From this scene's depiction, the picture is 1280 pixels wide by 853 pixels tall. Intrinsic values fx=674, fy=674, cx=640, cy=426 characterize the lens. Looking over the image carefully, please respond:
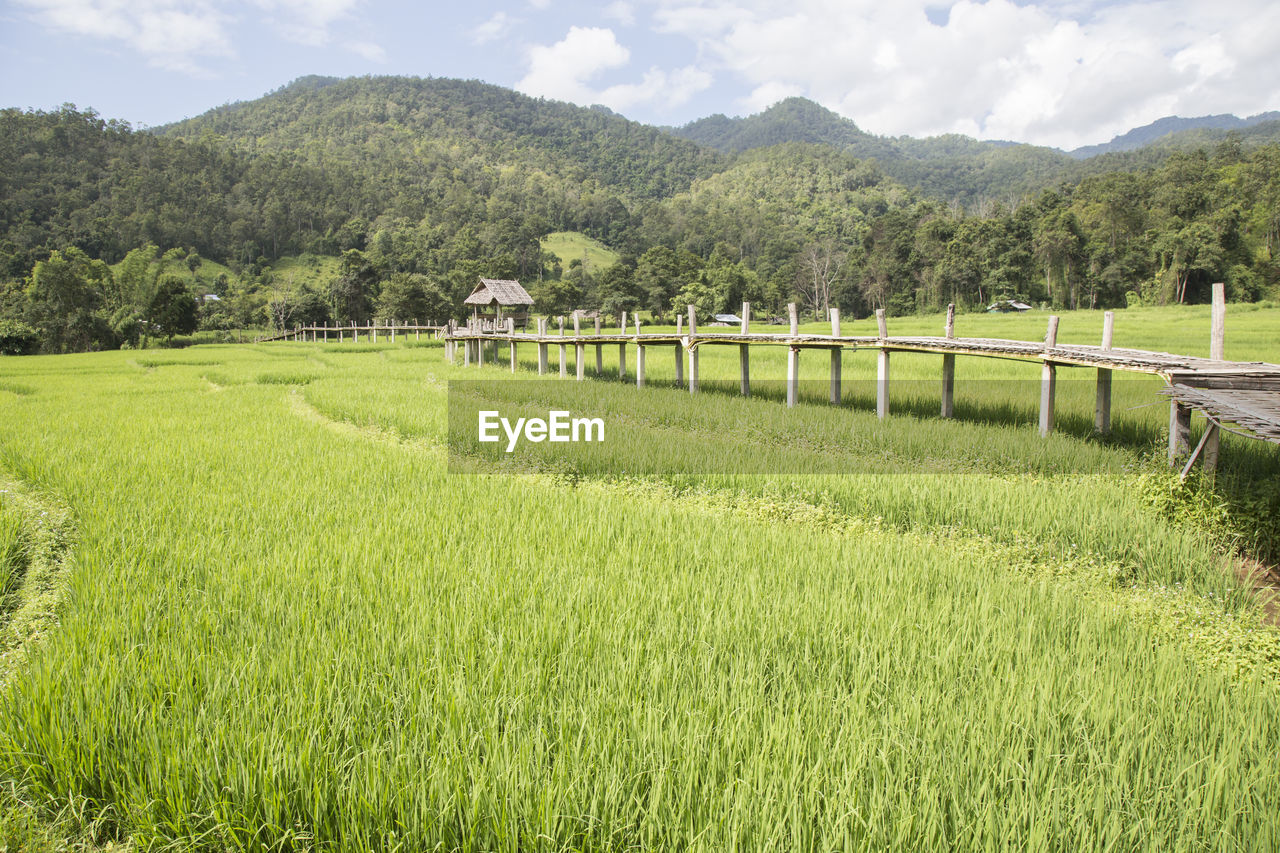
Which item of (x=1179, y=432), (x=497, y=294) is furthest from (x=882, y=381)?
(x=497, y=294)

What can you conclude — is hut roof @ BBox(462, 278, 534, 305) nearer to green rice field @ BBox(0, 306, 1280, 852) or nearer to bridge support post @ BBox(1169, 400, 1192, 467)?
green rice field @ BBox(0, 306, 1280, 852)

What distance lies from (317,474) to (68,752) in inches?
185

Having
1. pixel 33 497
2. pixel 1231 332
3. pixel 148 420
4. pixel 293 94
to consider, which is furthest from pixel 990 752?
pixel 293 94

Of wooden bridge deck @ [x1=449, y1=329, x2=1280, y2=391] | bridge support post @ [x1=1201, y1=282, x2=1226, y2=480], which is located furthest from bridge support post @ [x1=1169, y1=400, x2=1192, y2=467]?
wooden bridge deck @ [x1=449, y1=329, x2=1280, y2=391]

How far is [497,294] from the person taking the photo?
126 ft

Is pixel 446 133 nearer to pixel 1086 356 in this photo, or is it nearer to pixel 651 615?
pixel 1086 356

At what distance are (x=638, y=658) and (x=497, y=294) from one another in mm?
37562

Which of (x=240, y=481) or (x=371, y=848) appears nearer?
(x=371, y=848)

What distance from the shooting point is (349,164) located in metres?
103

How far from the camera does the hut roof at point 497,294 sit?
3816cm

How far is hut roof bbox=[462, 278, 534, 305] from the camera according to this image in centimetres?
3816

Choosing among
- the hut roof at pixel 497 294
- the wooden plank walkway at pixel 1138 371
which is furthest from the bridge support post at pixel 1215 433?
the hut roof at pixel 497 294

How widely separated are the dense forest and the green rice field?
141 ft

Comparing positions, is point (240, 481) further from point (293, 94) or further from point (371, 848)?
point (293, 94)
